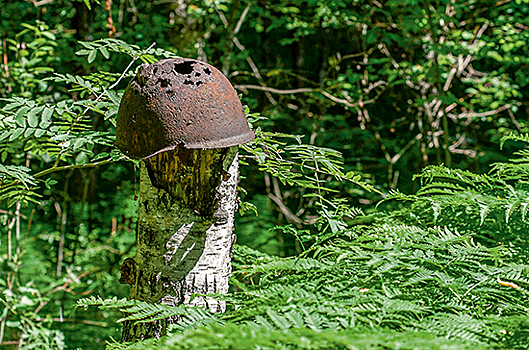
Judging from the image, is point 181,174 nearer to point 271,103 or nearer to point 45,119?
point 45,119

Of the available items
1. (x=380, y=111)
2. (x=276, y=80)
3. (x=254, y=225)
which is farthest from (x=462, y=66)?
(x=254, y=225)

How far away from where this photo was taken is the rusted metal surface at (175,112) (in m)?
1.42

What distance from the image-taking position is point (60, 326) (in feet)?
13.5

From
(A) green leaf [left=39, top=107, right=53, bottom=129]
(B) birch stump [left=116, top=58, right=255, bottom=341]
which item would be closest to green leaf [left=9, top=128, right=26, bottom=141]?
(A) green leaf [left=39, top=107, right=53, bottom=129]

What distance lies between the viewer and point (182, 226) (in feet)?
4.98

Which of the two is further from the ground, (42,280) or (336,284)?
(336,284)

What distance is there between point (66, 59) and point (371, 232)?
12.1 feet

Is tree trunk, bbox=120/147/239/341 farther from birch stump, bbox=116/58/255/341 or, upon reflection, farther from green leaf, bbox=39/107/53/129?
green leaf, bbox=39/107/53/129

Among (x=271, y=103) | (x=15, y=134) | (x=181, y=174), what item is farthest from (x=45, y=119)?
(x=271, y=103)

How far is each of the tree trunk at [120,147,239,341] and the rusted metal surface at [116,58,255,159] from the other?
87 mm

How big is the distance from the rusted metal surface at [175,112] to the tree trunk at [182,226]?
9 cm

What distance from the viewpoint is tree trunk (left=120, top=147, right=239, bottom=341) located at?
1.51 metres

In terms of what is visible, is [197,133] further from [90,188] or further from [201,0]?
[90,188]

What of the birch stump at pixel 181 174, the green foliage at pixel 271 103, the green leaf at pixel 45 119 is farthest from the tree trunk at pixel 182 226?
the green foliage at pixel 271 103
